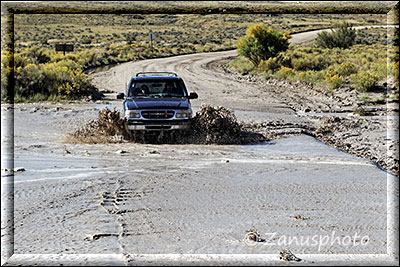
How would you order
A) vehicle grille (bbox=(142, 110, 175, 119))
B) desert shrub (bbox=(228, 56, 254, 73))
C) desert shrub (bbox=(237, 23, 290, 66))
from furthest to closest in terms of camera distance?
desert shrub (bbox=(237, 23, 290, 66))
desert shrub (bbox=(228, 56, 254, 73))
vehicle grille (bbox=(142, 110, 175, 119))

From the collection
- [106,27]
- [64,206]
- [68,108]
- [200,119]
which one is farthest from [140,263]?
[106,27]

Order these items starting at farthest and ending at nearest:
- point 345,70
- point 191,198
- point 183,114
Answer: point 345,70, point 183,114, point 191,198

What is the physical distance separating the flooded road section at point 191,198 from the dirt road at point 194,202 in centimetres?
2

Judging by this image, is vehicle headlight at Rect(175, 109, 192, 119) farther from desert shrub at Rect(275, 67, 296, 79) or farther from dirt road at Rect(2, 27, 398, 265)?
desert shrub at Rect(275, 67, 296, 79)

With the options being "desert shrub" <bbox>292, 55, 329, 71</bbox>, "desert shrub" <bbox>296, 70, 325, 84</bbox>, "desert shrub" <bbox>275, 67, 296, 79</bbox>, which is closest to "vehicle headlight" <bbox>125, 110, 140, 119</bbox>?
"desert shrub" <bbox>296, 70, 325, 84</bbox>

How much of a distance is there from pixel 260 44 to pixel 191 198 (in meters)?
33.5

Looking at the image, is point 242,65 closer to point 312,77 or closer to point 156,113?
point 312,77

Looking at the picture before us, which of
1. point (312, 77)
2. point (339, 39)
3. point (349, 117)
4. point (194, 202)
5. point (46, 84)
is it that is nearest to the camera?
point (194, 202)

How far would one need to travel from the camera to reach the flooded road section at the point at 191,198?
588 cm

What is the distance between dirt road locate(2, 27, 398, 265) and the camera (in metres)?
5.57

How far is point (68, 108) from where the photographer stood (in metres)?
21.3

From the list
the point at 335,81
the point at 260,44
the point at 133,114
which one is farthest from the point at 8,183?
the point at 260,44

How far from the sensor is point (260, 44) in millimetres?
40875

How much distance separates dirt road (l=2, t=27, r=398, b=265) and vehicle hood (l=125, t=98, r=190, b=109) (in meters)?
0.89
